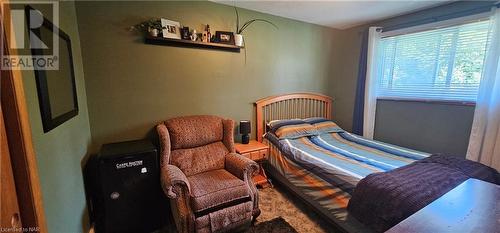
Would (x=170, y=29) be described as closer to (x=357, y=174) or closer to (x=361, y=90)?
(x=357, y=174)

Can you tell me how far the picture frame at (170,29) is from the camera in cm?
219

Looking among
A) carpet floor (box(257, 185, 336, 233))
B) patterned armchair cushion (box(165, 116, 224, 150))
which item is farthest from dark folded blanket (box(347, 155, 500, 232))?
patterned armchair cushion (box(165, 116, 224, 150))

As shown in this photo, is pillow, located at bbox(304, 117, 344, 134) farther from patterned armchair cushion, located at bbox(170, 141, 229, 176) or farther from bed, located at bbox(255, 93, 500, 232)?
patterned armchair cushion, located at bbox(170, 141, 229, 176)

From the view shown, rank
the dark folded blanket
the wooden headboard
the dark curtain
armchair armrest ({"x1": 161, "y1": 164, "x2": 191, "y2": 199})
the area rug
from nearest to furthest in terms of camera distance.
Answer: the dark folded blanket → armchair armrest ({"x1": 161, "y1": 164, "x2": 191, "y2": 199}) → the area rug → the wooden headboard → the dark curtain

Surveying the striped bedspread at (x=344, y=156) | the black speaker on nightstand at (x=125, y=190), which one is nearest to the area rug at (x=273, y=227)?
the striped bedspread at (x=344, y=156)

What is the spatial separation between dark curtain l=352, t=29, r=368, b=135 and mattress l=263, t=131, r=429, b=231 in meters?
0.53

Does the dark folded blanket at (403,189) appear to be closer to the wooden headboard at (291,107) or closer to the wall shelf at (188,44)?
the wooden headboard at (291,107)

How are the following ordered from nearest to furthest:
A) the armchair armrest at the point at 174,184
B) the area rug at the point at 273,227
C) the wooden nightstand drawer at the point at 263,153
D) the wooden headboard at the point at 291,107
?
the armchair armrest at the point at 174,184, the area rug at the point at 273,227, the wooden nightstand drawer at the point at 263,153, the wooden headboard at the point at 291,107

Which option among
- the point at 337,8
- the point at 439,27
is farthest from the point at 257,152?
the point at 439,27

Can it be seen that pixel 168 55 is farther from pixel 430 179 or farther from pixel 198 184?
pixel 430 179

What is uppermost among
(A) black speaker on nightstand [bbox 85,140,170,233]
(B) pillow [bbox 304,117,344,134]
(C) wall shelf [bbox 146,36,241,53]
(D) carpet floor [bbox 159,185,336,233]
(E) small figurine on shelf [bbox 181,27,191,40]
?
(E) small figurine on shelf [bbox 181,27,191,40]

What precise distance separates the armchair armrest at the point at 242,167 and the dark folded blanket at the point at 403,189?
0.87 meters

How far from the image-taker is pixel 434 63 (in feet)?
8.45

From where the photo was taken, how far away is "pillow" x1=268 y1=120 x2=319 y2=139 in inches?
110
